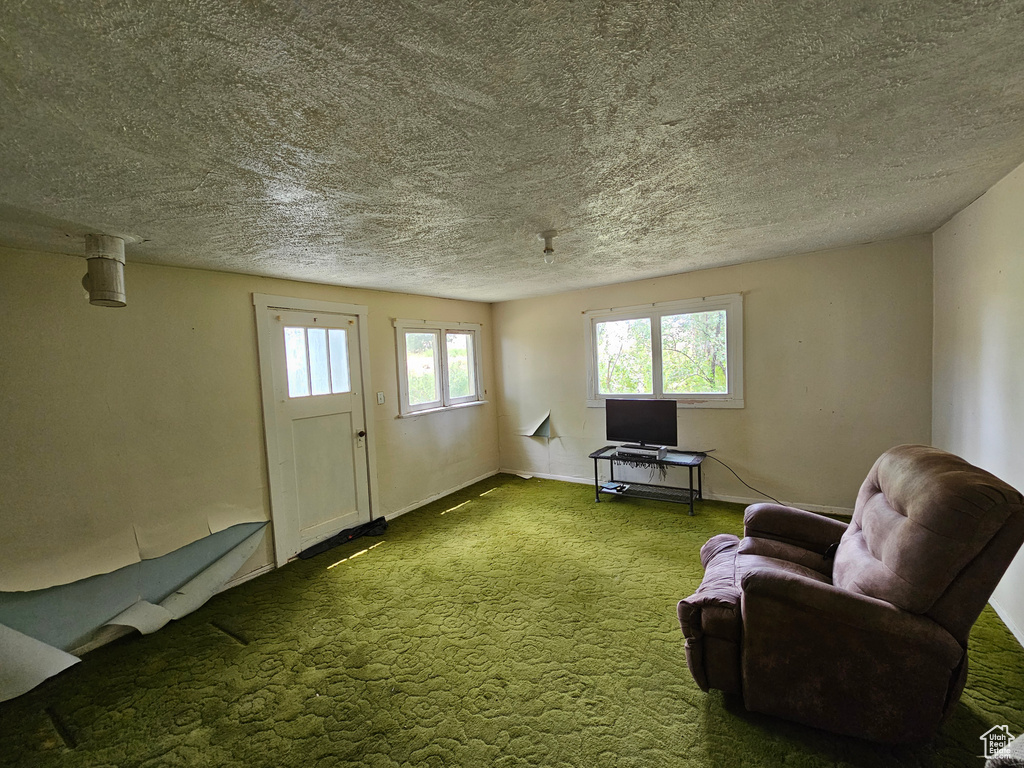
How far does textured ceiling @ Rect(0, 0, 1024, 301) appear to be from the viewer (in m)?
0.91

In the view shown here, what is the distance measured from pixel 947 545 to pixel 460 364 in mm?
4390

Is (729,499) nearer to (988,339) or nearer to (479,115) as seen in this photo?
(988,339)

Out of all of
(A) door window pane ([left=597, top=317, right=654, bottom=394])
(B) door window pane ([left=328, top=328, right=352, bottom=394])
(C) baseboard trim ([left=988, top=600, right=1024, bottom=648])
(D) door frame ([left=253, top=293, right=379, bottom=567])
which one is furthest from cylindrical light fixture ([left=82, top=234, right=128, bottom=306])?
(C) baseboard trim ([left=988, top=600, right=1024, bottom=648])

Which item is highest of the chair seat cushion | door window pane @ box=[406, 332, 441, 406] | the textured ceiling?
the textured ceiling

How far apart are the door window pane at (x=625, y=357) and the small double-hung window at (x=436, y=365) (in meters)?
1.56

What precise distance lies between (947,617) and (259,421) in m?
3.90

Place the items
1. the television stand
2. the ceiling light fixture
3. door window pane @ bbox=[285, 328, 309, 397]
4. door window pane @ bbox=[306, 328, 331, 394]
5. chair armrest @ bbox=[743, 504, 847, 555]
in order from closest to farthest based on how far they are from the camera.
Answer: chair armrest @ bbox=[743, 504, 847, 555] → the ceiling light fixture → door window pane @ bbox=[285, 328, 309, 397] → door window pane @ bbox=[306, 328, 331, 394] → the television stand

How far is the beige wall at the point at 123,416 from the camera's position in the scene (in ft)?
7.27

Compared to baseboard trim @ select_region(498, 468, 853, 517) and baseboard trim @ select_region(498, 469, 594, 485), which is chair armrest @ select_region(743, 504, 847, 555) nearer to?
baseboard trim @ select_region(498, 468, 853, 517)

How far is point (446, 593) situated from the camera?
9.11 ft

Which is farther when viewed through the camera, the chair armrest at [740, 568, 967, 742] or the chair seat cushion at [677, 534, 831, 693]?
the chair seat cushion at [677, 534, 831, 693]

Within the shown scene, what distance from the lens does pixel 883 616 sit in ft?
4.74

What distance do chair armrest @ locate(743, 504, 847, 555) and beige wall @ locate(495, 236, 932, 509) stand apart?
169cm

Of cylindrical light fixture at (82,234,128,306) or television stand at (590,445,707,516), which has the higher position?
cylindrical light fixture at (82,234,128,306)
